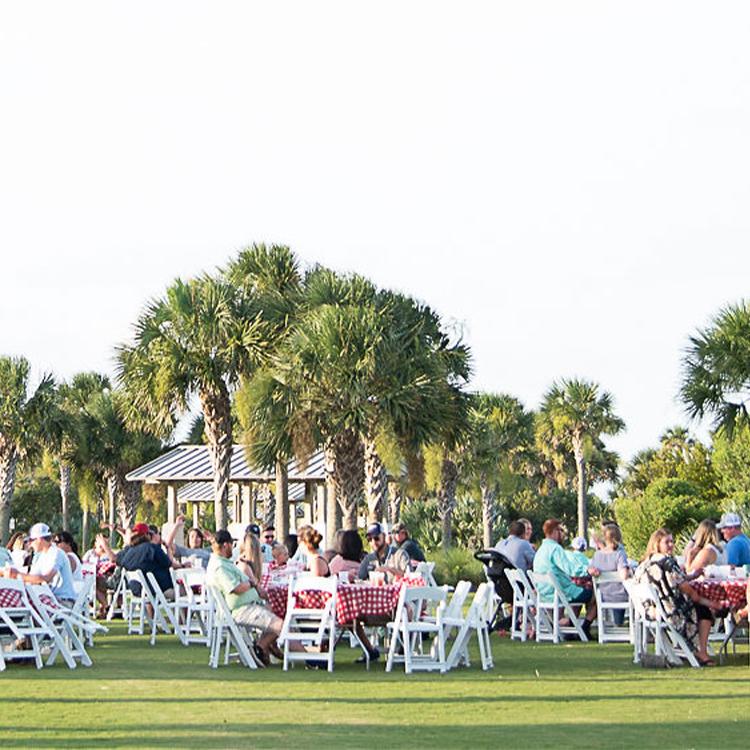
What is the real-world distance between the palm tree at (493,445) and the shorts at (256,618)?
31.5 m

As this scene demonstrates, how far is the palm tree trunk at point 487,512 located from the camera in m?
47.4

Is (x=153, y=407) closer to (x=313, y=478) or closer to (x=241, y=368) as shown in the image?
(x=241, y=368)

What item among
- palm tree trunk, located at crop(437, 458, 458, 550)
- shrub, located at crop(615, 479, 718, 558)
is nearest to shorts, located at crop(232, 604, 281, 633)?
shrub, located at crop(615, 479, 718, 558)

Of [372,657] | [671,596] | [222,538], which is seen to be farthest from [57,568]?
[671,596]

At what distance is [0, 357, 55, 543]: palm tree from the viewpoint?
52031mm

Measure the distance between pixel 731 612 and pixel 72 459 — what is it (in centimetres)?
4622

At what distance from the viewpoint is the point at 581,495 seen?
209 ft

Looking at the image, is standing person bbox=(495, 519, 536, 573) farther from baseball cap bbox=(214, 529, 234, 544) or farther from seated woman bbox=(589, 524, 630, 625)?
baseball cap bbox=(214, 529, 234, 544)

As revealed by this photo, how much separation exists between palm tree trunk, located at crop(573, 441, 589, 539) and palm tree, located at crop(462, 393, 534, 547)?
2.05 metres

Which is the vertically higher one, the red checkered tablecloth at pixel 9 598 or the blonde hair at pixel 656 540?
the blonde hair at pixel 656 540

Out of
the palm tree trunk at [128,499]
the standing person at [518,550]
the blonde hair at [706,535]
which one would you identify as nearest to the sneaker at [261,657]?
the blonde hair at [706,535]

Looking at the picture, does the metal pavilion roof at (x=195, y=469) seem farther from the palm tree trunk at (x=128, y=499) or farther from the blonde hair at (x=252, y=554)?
the blonde hair at (x=252, y=554)

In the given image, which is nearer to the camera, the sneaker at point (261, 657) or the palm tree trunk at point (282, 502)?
the sneaker at point (261, 657)

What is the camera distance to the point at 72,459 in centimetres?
5844
